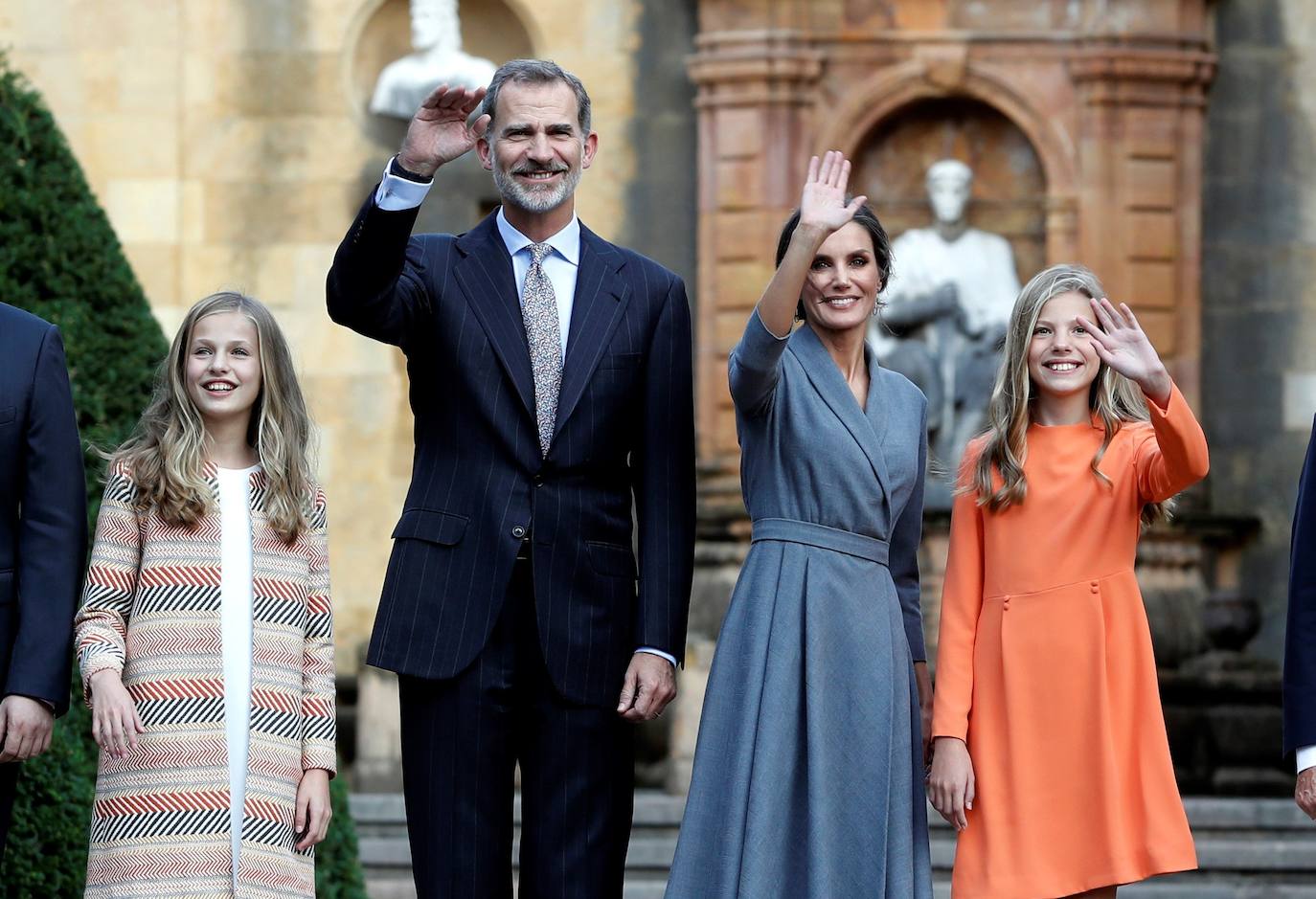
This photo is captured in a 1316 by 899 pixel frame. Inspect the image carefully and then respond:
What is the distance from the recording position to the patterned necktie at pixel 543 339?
4531 millimetres

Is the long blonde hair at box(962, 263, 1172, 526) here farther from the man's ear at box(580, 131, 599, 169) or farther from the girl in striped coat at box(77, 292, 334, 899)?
the girl in striped coat at box(77, 292, 334, 899)

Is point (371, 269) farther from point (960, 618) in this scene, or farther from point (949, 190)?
point (949, 190)

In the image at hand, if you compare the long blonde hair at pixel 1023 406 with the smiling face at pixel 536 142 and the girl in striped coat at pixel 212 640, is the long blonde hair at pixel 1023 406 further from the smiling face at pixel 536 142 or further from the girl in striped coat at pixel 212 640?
the girl in striped coat at pixel 212 640

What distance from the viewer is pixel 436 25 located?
438 inches

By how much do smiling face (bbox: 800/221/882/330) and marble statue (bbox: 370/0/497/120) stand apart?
262 inches

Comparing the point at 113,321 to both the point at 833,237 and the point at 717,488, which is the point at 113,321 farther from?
the point at 717,488

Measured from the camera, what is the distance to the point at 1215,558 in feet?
36.4

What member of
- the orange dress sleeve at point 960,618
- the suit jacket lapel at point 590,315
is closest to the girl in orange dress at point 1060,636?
the orange dress sleeve at point 960,618

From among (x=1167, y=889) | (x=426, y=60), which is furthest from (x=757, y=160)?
(x=1167, y=889)

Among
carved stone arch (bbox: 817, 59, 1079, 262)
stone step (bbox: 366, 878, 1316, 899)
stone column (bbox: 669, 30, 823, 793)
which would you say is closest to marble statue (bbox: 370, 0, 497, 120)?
stone column (bbox: 669, 30, 823, 793)

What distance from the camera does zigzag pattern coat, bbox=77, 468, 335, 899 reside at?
438 cm

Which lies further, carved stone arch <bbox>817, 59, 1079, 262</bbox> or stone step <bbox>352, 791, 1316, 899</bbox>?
carved stone arch <bbox>817, 59, 1079, 262</bbox>

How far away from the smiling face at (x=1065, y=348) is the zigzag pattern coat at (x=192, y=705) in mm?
1605

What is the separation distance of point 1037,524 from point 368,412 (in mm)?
6957
